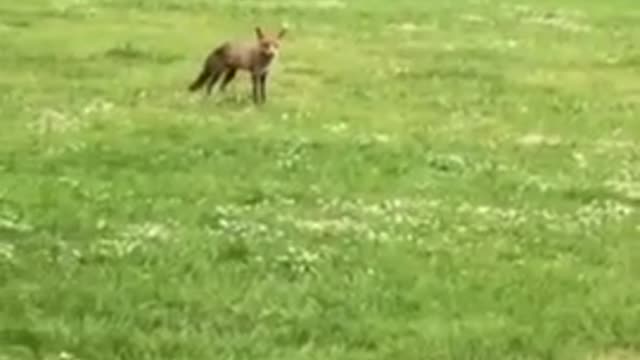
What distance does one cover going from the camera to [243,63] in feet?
97.3

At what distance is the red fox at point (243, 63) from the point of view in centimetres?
2958

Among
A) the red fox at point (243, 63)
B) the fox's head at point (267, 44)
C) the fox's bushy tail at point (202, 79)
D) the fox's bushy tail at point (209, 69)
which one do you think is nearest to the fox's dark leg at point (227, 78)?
the red fox at point (243, 63)

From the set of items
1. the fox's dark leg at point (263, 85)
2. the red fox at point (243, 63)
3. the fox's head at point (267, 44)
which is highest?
the fox's head at point (267, 44)

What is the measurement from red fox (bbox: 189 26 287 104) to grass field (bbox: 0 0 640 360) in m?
0.31

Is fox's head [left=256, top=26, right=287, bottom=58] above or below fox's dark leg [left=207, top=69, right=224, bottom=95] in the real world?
above

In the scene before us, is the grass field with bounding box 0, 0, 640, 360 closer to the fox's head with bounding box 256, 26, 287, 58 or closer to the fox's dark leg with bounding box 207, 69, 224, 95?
the fox's dark leg with bounding box 207, 69, 224, 95

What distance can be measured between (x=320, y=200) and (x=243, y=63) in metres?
9.36

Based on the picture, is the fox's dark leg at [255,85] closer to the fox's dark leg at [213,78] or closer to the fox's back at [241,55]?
the fox's back at [241,55]

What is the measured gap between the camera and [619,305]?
1622cm

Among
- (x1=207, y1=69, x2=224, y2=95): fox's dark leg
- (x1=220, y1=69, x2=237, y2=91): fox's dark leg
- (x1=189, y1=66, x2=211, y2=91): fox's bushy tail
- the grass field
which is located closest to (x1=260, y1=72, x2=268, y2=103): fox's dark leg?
the grass field

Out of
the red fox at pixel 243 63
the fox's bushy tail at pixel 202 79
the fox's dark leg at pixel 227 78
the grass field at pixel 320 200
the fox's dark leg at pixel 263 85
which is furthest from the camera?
the fox's dark leg at pixel 263 85

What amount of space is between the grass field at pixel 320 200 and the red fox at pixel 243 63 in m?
0.31

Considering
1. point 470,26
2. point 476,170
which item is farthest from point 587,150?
point 470,26

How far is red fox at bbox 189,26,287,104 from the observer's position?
29578mm
